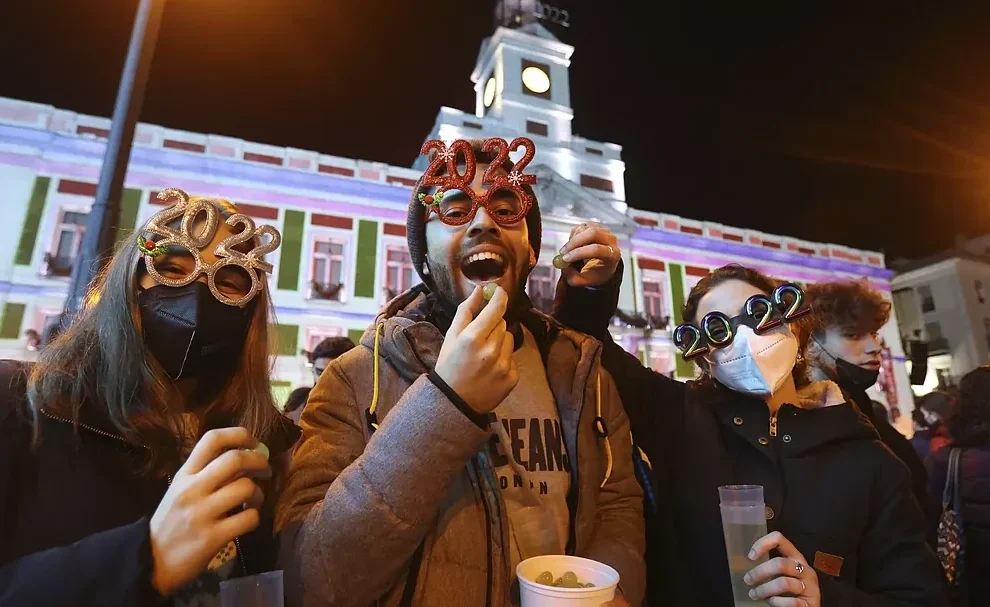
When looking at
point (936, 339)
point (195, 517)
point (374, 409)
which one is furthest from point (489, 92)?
point (936, 339)

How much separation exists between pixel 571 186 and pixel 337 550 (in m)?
20.9

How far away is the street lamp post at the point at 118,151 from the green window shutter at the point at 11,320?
1385cm

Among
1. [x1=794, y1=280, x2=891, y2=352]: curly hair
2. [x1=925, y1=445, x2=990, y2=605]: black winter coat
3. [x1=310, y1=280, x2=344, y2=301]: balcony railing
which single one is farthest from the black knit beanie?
[x1=310, y1=280, x2=344, y2=301]: balcony railing

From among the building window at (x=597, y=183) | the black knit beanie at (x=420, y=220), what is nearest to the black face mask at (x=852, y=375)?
the black knit beanie at (x=420, y=220)

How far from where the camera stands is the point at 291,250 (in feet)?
55.9

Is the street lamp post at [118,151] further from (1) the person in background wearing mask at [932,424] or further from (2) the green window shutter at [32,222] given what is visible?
(2) the green window shutter at [32,222]

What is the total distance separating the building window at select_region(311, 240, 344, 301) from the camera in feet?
55.6

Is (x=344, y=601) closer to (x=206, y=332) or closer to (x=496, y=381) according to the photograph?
(x=496, y=381)

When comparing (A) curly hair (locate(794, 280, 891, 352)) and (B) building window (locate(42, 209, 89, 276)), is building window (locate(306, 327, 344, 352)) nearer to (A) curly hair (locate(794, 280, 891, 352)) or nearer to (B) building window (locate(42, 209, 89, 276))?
(B) building window (locate(42, 209, 89, 276))

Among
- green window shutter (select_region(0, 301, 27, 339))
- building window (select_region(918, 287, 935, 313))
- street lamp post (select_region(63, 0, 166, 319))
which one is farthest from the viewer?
building window (select_region(918, 287, 935, 313))

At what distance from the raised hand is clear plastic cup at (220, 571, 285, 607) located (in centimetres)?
61

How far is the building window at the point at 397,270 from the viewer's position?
59.2 ft

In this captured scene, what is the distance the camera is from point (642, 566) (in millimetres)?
1733

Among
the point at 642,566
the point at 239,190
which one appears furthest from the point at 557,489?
the point at 239,190
